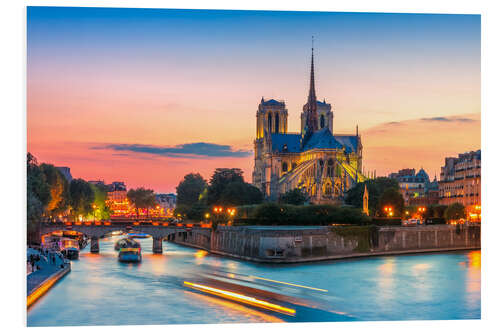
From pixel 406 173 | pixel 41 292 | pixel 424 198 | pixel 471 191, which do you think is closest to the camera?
pixel 41 292

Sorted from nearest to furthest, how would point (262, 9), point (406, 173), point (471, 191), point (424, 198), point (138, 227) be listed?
point (262, 9)
point (138, 227)
point (471, 191)
point (424, 198)
point (406, 173)

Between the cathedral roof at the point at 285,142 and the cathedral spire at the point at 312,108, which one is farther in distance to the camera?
the cathedral spire at the point at 312,108

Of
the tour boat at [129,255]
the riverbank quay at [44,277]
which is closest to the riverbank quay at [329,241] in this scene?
the tour boat at [129,255]

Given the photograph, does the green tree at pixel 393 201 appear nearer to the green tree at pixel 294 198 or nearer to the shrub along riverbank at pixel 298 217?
the shrub along riverbank at pixel 298 217

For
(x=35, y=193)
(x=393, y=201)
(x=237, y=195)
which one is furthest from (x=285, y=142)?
(x=35, y=193)

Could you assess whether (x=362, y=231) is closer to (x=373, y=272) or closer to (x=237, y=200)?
(x=373, y=272)

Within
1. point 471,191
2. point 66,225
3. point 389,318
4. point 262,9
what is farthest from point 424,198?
point 262,9

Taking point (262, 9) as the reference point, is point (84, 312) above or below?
below
